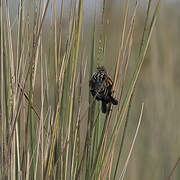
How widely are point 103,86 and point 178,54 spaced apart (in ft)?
5.87

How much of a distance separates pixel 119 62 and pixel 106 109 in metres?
0.11

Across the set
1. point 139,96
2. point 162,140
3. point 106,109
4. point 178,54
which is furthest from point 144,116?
point 106,109

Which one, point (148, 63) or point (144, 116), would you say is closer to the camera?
point (144, 116)

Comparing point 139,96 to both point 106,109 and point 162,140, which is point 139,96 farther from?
point 106,109

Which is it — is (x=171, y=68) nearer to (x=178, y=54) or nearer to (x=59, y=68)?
(x=178, y=54)

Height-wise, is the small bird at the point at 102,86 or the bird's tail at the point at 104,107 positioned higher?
the small bird at the point at 102,86

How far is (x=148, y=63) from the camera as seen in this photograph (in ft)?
7.19

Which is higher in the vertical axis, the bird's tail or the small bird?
the small bird

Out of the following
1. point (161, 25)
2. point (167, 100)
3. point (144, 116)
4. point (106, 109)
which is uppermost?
point (161, 25)

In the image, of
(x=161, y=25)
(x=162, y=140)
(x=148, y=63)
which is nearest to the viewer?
(x=162, y=140)

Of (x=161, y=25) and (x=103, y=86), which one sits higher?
(x=161, y=25)

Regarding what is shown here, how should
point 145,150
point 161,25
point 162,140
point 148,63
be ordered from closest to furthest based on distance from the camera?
point 162,140 → point 145,150 → point 148,63 → point 161,25

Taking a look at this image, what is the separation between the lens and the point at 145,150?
1.76m

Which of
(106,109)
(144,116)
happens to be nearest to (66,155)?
(106,109)
